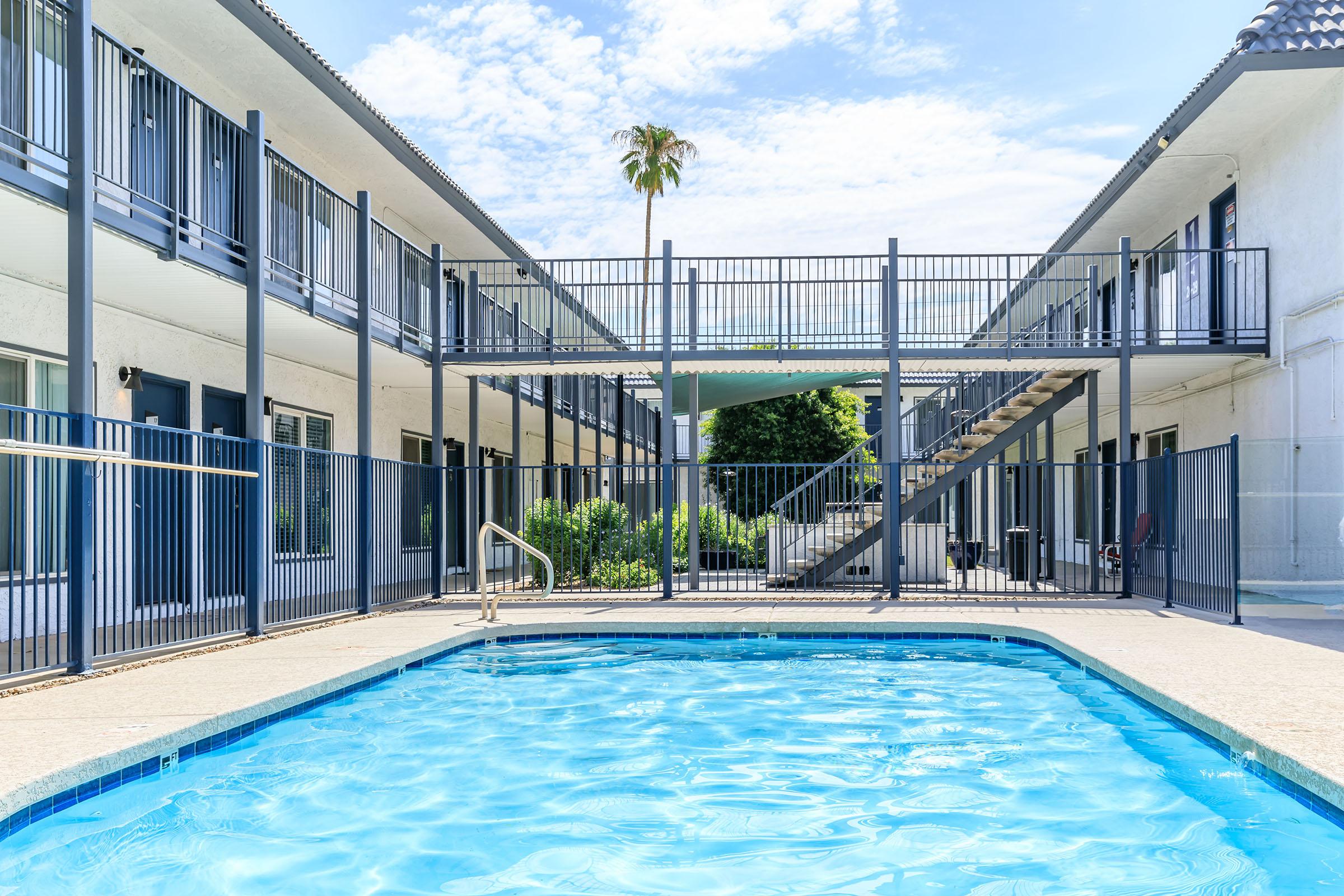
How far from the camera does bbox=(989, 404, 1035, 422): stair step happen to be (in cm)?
1412

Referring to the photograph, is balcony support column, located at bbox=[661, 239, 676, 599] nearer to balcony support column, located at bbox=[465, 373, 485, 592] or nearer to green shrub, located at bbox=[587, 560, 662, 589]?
green shrub, located at bbox=[587, 560, 662, 589]

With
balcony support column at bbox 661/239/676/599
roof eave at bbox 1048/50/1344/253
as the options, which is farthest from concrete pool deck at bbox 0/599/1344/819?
roof eave at bbox 1048/50/1344/253

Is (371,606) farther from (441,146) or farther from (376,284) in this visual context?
(441,146)

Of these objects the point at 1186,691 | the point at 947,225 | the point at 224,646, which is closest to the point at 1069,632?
the point at 1186,691

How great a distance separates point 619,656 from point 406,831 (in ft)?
14.6

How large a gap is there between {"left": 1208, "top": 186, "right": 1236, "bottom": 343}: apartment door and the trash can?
3385mm

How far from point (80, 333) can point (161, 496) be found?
1415mm

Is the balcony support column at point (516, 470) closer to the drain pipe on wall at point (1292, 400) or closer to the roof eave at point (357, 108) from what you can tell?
the roof eave at point (357, 108)

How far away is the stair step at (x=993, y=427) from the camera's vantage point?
14359 millimetres

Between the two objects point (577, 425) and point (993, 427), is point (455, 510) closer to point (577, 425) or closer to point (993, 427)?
point (577, 425)

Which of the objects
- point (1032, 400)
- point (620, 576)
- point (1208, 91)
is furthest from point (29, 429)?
point (1208, 91)

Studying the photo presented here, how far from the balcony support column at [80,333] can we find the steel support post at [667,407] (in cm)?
656

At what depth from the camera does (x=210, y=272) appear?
8.20 meters

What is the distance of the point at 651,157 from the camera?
30.9 m
